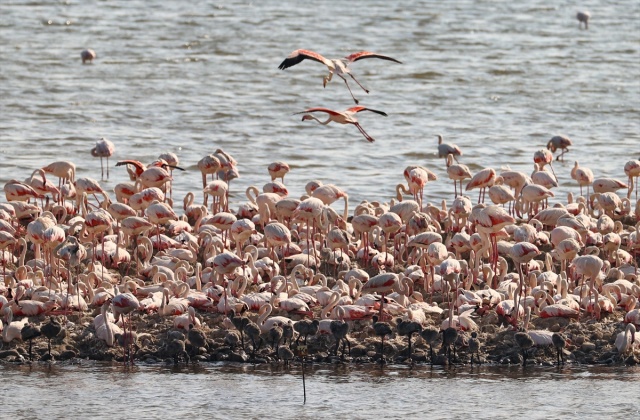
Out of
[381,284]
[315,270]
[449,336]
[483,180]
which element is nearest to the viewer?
[449,336]

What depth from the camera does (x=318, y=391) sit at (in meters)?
10.4

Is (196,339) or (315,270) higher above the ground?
(315,270)

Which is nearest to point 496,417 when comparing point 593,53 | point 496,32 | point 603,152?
point 603,152

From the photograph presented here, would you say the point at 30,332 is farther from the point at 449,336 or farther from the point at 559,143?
the point at 559,143

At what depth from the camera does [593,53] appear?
1267 inches

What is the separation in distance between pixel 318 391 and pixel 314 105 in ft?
52.8

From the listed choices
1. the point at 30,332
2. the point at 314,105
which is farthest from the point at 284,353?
the point at 314,105

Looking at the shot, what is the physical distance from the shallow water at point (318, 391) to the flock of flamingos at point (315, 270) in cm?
26

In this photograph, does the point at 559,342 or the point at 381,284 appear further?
the point at 381,284

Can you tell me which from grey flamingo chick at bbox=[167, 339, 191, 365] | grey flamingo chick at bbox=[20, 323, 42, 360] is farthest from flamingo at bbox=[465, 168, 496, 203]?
grey flamingo chick at bbox=[20, 323, 42, 360]

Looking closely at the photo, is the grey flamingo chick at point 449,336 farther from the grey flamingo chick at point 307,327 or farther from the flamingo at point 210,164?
the flamingo at point 210,164

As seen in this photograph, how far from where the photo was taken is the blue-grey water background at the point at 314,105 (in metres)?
10.3

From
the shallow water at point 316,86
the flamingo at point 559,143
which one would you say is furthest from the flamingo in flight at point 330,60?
the flamingo at point 559,143

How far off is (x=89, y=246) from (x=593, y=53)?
2118 cm
